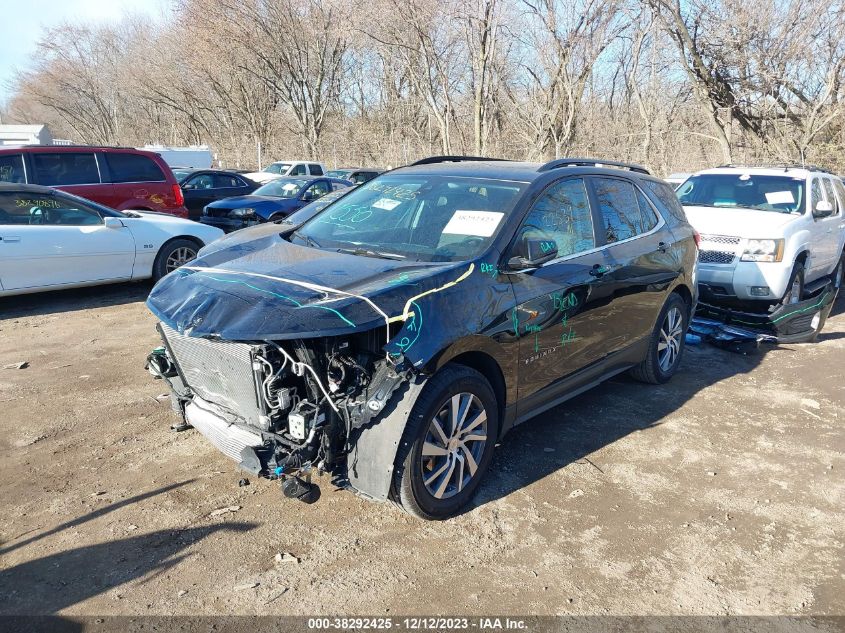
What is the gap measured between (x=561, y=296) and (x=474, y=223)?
75cm

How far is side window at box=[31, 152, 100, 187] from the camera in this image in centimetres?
955

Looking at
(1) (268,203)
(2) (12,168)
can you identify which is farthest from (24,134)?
(2) (12,168)

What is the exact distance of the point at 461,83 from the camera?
1005 inches

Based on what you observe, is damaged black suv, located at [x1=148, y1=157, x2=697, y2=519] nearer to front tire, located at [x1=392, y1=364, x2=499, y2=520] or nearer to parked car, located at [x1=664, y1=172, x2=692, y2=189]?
front tire, located at [x1=392, y1=364, x2=499, y2=520]

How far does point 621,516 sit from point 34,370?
4.98 meters

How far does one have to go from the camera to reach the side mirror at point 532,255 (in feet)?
12.3

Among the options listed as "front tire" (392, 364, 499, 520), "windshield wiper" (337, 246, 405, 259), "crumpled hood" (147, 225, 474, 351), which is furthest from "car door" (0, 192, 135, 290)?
"front tire" (392, 364, 499, 520)

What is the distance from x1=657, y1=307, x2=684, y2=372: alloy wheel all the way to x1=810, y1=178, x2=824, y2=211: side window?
12.3ft

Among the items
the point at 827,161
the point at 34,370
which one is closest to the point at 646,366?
the point at 34,370

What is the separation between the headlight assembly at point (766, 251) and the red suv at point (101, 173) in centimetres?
885

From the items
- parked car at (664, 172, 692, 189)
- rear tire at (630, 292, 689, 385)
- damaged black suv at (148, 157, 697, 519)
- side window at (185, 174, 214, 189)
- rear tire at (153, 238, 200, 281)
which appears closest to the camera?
damaged black suv at (148, 157, 697, 519)

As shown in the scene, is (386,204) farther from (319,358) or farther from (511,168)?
(319,358)

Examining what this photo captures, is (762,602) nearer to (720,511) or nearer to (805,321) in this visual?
(720,511)

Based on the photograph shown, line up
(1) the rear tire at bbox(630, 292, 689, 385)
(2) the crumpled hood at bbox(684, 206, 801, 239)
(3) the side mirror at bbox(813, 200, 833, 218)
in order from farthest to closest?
(3) the side mirror at bbox(813, 200, 833, 218)
(2) the crumpled hood at bbox(684, 206, 801, 239)
(1) the rear tire at bbox(630, 292, 689, 385)
